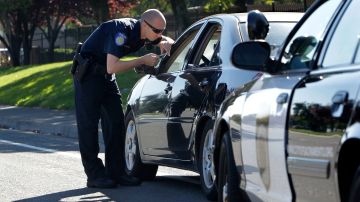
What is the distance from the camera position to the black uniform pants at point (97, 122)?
10633 millimetres

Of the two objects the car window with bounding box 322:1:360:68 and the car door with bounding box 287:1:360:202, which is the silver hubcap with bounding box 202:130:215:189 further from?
the car window with bounding box 322:1:360:68

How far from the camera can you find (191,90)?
31.5 ft

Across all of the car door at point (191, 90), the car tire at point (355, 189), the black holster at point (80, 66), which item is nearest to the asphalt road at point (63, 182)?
the car door at point (191, 90)

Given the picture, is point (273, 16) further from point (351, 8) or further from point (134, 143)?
point (351, 8)

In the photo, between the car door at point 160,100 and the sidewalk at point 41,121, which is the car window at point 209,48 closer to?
the car door at point 160,100

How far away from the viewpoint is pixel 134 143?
1121cm

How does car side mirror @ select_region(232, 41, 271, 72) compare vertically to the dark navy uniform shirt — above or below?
above

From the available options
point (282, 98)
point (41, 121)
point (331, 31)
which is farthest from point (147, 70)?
point (41, 121)

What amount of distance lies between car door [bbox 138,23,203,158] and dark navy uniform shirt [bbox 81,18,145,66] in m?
0.37

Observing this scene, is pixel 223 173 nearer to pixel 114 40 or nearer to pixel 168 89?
pixel 168 89

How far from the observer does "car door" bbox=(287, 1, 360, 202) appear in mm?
4895

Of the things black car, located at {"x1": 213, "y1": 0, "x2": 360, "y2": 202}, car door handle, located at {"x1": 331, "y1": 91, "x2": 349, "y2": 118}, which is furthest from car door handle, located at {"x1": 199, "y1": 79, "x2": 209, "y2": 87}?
car door handle, located at {"x1": 331, "y1": 91, "x2": 349, "y2": 118}

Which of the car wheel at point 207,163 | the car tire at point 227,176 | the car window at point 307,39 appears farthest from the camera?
the car wheel at point 207,163

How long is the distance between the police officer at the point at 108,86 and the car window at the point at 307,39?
4015 millimetres
